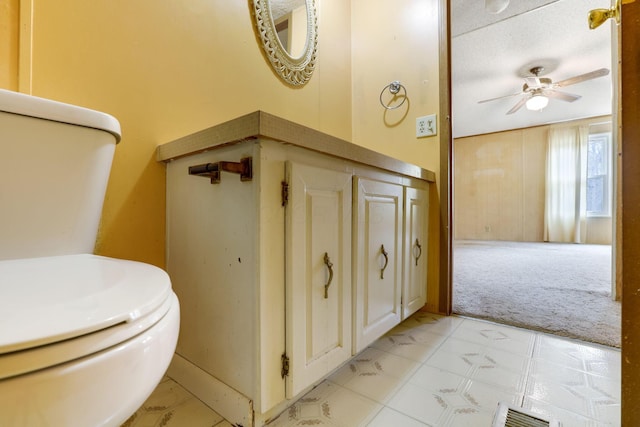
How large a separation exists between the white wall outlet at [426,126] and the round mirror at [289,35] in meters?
0.65

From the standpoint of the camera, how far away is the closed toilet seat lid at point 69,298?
0.84 feet

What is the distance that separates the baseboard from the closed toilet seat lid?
418mm

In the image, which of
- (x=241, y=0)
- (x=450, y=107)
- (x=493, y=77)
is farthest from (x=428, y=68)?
(x=493, y=77)

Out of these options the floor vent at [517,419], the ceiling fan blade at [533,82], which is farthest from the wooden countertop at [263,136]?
the ceiling fan blade at [533,82]

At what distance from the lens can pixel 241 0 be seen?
1136 millimetres

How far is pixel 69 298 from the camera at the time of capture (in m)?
0.34

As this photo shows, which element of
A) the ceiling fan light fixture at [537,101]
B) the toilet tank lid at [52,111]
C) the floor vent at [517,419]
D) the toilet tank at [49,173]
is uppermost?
the ceiling fan light fixture at [537,101]

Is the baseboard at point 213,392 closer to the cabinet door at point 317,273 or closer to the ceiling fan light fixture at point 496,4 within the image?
→ the cabinet door at point 317,273

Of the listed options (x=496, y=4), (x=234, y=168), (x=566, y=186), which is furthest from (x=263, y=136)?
(x=566, y=186)

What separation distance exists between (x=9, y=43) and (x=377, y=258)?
1.17 meters

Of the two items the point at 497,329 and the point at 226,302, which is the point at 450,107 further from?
the point at 226,302

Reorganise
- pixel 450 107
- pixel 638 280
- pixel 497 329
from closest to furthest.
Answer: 1. pixel 638 280
2. pixel 497 329
3. pixel 450 107

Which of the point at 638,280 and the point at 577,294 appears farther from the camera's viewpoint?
the point at 577,294

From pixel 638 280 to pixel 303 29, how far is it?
1558 millimetres
